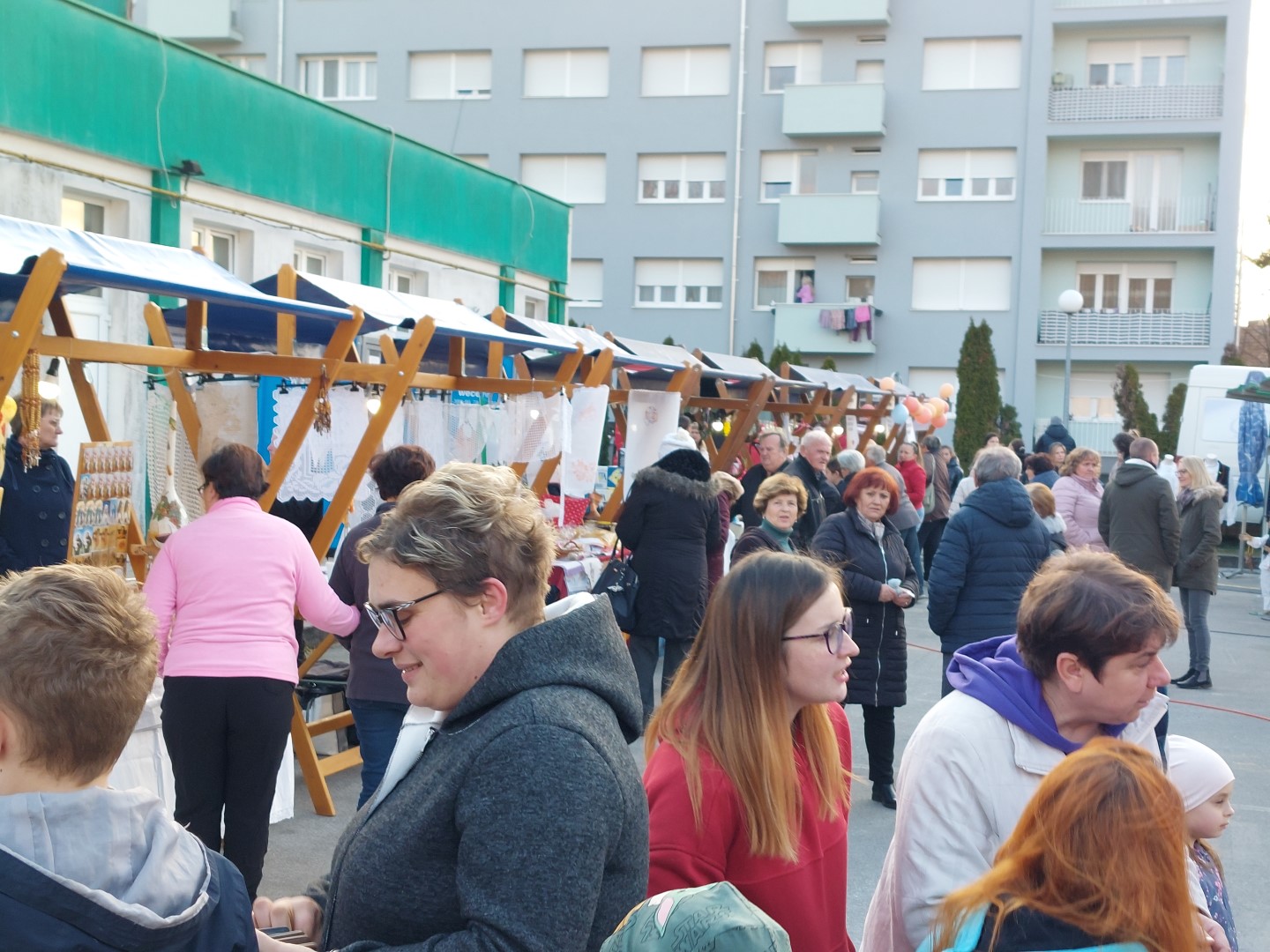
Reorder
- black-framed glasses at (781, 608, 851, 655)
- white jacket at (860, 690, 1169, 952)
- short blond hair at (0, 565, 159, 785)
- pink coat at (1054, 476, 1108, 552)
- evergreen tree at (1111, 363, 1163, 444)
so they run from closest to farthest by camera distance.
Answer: short blond hair at (0, 565, 159, 785) < white jacket at (860, 690, 1169, 952) < black-framed glasses at (781, 608, 851, 655) < pink coat at (1054, 476, 1108, 552) < evergreen tree at (1111, 363, 1163, 444)

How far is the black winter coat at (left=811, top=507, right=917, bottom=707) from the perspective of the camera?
652 centimetres

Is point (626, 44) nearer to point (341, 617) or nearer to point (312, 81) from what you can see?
point (312, 81)

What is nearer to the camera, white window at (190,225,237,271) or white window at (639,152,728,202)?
white window at (190,225,237,271)

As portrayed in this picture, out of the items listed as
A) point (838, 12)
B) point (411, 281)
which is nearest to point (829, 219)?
point (838, 12)

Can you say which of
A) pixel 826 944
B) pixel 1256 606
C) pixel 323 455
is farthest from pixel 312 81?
pixel 826 944

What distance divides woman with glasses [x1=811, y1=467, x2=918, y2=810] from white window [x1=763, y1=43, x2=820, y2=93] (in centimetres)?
2960

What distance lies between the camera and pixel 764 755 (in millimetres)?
2512

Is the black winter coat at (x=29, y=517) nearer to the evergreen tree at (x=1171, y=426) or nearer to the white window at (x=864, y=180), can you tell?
the evergreen tree at (x=1171, y=426)

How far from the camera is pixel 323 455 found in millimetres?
6480

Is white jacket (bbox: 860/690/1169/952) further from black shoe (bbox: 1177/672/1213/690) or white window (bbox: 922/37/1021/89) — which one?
white window (bbox: 922/37/1021/89)

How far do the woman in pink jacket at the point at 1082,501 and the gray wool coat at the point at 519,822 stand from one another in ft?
32.9

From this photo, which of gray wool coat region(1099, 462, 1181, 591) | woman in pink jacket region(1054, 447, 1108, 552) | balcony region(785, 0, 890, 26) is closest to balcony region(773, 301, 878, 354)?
balcony region(785, 0, 890, 26)

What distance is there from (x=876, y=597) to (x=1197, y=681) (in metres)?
4.91

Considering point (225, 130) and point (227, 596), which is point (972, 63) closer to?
point (225, 130)
